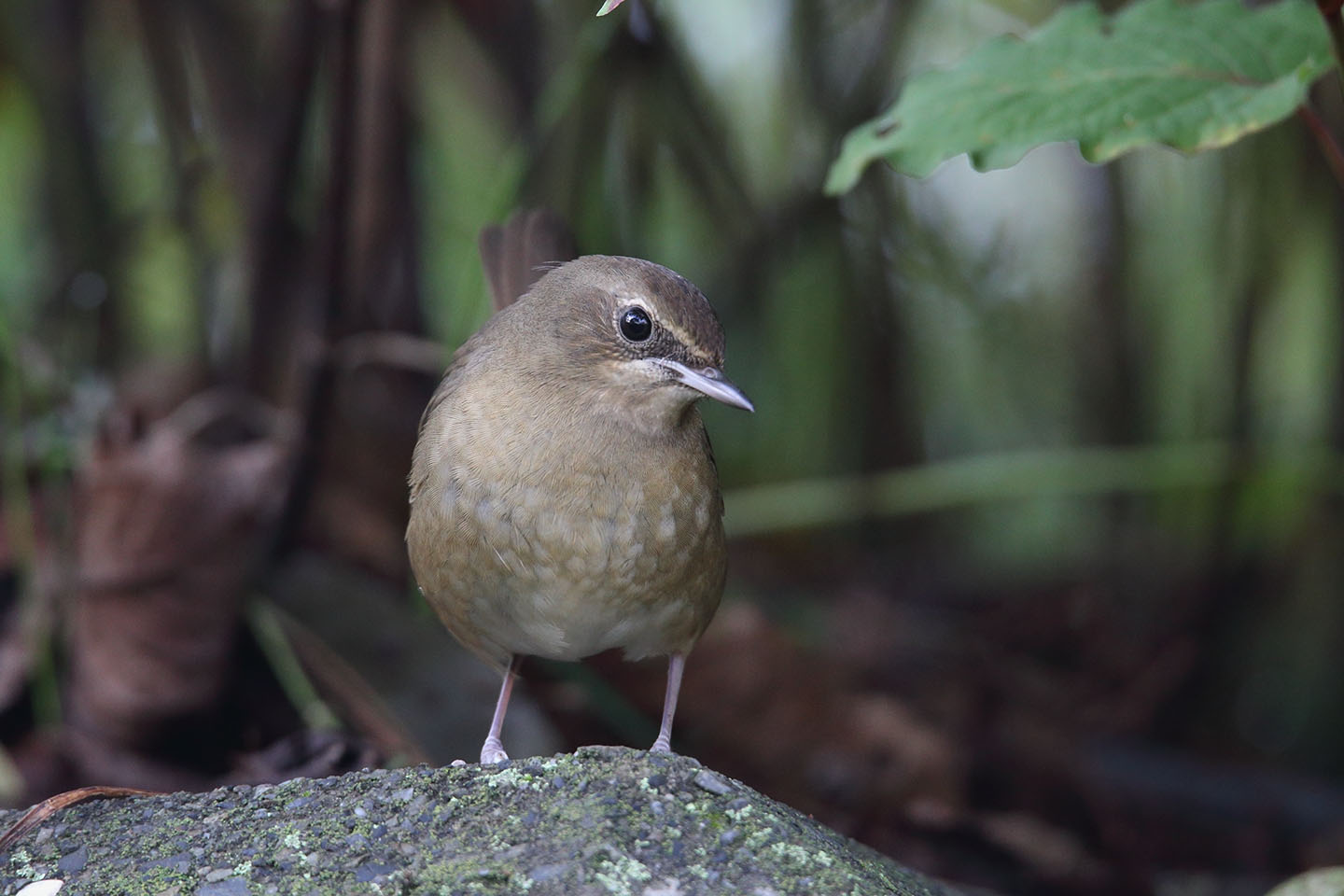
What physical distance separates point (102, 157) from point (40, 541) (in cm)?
203

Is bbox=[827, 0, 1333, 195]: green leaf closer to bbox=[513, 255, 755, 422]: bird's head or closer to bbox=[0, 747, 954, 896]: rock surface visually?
bbox=[513, 255, 755, 422]: bird's head

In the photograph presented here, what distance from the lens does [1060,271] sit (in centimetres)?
661

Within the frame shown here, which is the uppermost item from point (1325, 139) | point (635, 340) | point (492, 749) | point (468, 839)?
point (1325, 139)

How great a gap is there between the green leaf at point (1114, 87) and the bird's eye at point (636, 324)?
28.7 inches

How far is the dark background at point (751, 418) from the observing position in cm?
480

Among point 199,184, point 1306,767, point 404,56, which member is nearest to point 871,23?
point 404,56

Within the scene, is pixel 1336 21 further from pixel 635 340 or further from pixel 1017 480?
pixel 1017 480

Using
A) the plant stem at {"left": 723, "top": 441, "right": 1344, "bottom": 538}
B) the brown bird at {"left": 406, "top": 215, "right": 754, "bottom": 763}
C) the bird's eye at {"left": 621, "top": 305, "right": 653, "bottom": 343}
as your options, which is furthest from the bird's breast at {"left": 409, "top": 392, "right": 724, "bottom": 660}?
the plant stem at {"left": 723, "top": 441, "right": 1344, "bottom": 538}

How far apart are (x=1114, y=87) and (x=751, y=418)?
A: 3.49 metres

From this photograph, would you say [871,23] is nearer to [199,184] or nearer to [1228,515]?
[1228,515]

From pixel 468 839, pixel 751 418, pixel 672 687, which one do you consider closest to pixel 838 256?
pixel 751 418

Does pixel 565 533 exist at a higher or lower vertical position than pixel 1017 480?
higher

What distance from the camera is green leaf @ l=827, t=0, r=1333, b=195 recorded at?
126 inches

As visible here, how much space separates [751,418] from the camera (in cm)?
671
